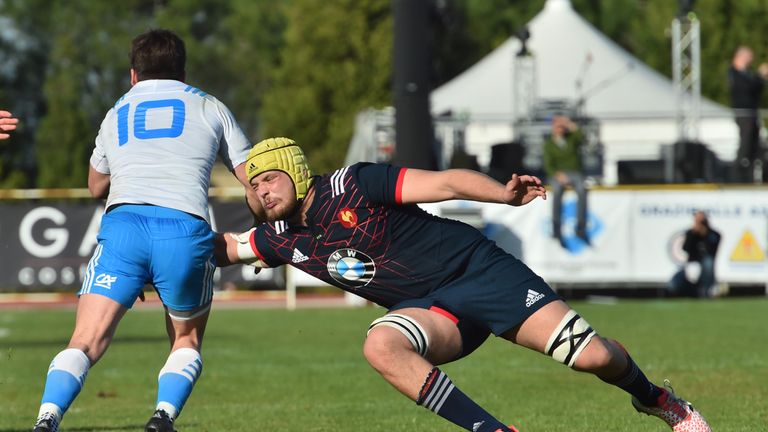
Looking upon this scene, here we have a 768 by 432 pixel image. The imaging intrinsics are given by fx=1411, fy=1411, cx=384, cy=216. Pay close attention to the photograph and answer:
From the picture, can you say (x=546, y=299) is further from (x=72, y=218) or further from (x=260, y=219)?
(x=72, y=218)

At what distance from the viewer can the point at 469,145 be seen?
3050 cm

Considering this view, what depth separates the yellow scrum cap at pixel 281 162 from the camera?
20.1 ft

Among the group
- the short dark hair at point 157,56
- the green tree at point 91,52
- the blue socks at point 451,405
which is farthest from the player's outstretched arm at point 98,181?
the green tree at point 91,52

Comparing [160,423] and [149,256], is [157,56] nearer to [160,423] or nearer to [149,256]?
[149,256]

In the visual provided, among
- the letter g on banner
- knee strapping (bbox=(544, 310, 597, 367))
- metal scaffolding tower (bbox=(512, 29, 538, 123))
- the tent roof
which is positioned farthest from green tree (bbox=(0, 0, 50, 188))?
knee strapping (bbox=(544, 310, 597, 367))

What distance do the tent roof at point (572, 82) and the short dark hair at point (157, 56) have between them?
83.4 feet

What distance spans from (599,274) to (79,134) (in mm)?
29671

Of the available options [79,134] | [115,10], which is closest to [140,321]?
[79,134]

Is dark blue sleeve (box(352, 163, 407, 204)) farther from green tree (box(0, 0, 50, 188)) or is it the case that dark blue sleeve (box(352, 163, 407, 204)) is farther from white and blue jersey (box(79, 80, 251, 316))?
green tree (box(0, 0, 50, 188))

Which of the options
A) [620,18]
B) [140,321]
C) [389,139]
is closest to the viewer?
[140,321]

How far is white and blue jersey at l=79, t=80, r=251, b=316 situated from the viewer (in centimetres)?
608

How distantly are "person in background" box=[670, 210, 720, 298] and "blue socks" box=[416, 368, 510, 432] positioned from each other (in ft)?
53.3

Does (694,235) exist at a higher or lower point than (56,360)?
lower

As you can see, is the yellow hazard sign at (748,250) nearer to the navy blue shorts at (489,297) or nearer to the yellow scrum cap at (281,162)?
the navy blue shorts at (489,297)
